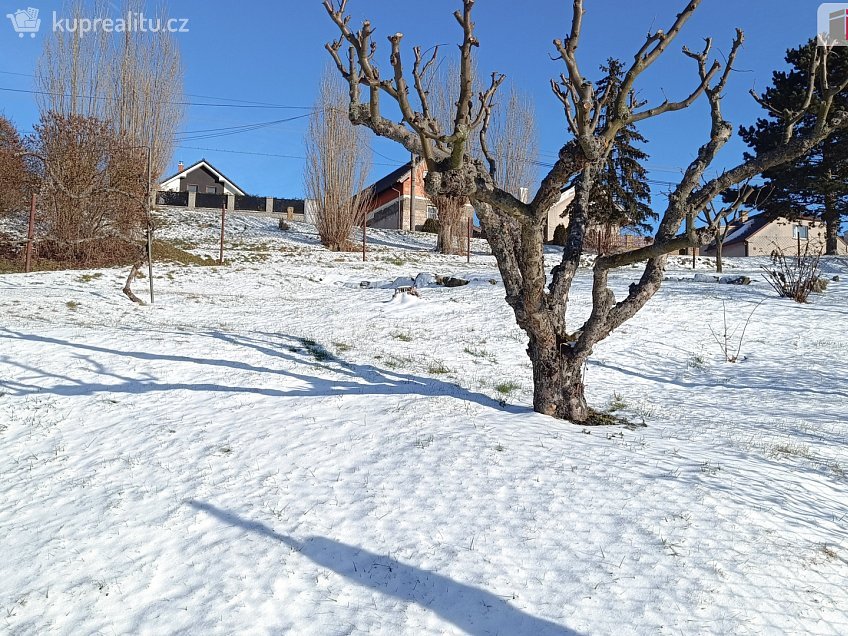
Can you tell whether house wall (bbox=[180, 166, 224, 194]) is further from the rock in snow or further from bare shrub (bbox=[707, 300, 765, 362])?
bare shrub (bbox=[707, 300, 765, 362])

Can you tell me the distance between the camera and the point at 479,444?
15.1ft

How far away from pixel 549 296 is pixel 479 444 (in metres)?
1.73

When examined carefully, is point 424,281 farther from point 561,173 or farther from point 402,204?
point 402,204

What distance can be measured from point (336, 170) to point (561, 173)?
21.7 meters

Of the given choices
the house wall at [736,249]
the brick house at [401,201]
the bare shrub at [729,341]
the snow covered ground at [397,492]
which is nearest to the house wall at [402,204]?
the brick house at [401,201]

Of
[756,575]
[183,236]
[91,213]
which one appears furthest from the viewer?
[183,236]

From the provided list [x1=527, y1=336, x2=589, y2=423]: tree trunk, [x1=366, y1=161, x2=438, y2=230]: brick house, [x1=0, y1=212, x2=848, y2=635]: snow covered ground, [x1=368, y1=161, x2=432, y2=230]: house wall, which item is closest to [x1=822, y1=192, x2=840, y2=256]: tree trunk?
[x1=0, y1=212, x2=848, y2=635]: snow covered ground

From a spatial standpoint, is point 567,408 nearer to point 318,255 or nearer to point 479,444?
point 479,444

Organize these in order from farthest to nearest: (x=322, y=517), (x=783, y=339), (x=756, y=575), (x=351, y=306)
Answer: (x=351, y=306) < (x=783, y=339) < (x=322, y=517) < (x=756, y=575)

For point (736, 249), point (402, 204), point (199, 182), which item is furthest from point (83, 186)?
point (736, 249)

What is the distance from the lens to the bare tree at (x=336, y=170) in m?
24.7

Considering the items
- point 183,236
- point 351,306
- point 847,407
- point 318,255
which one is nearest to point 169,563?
point 847,407

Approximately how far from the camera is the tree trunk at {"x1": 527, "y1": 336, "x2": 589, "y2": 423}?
5492mm

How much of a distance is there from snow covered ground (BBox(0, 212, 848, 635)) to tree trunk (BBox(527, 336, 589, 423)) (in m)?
0.26
